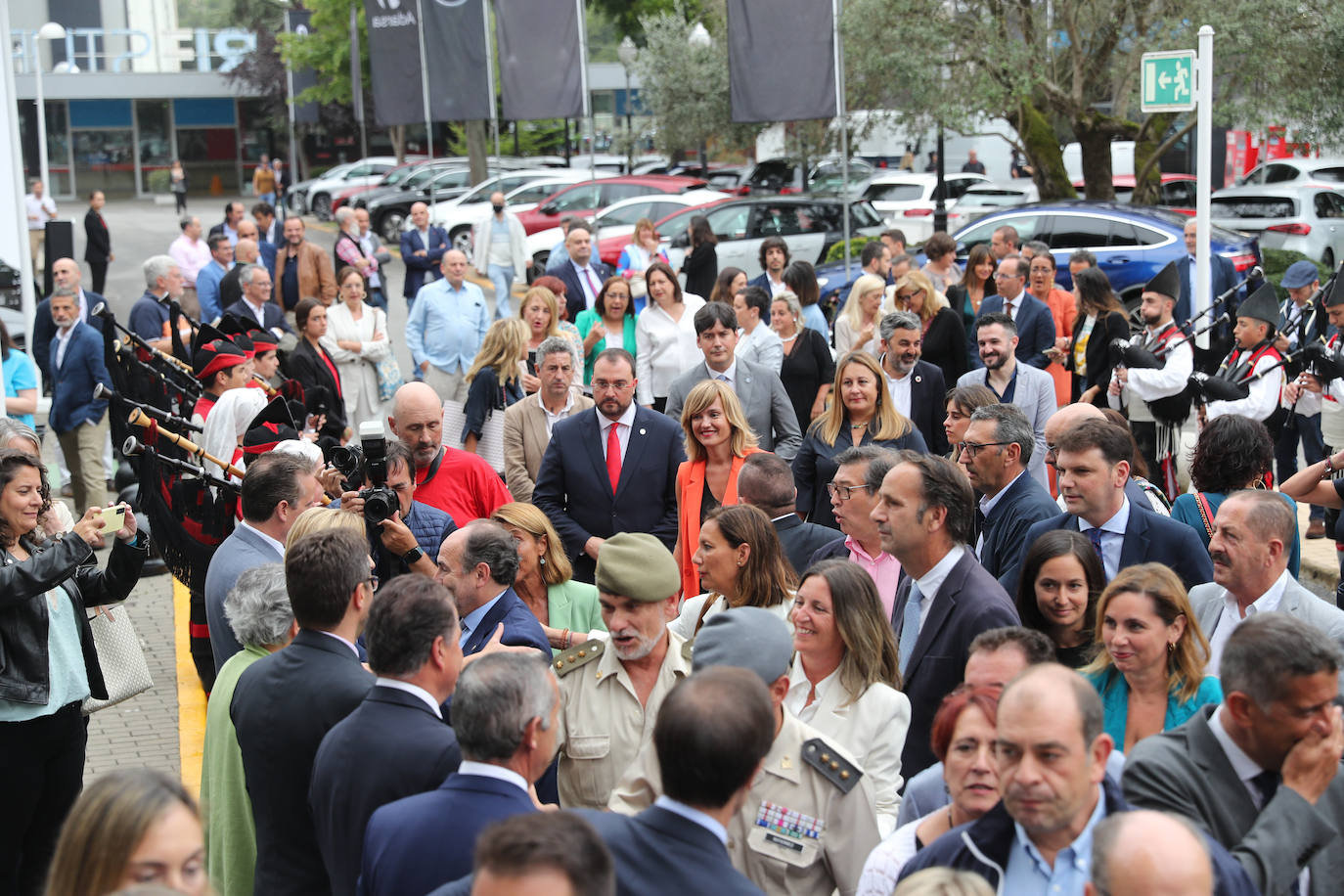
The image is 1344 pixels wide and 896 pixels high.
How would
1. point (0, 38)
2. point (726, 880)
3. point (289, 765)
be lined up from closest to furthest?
point (726, 880) < point (289, 765) < point (0, 38)

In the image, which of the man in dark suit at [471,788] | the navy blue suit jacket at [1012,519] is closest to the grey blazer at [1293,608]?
the navy blue suit jacket at [1012,519]

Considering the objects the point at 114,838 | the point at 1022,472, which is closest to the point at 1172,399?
the point at 1022,472

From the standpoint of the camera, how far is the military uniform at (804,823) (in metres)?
3.74

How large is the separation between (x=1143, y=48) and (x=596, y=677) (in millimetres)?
19657

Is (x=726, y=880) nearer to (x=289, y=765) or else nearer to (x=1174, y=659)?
(x=289, y=765)

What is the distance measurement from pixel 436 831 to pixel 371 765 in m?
0.45

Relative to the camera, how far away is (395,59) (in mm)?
24297

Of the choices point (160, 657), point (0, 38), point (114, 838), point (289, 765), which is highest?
point (0, 38)

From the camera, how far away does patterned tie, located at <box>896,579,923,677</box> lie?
486 cm

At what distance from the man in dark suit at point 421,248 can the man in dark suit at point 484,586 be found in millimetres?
13029

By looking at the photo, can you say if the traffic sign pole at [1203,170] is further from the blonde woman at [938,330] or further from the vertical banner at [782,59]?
the vertical banner at [782,59]

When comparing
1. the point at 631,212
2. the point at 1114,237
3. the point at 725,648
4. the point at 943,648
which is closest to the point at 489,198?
the point at 631,212

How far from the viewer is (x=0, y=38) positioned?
1059cm

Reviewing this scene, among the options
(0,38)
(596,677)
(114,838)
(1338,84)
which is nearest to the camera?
(114,838)
